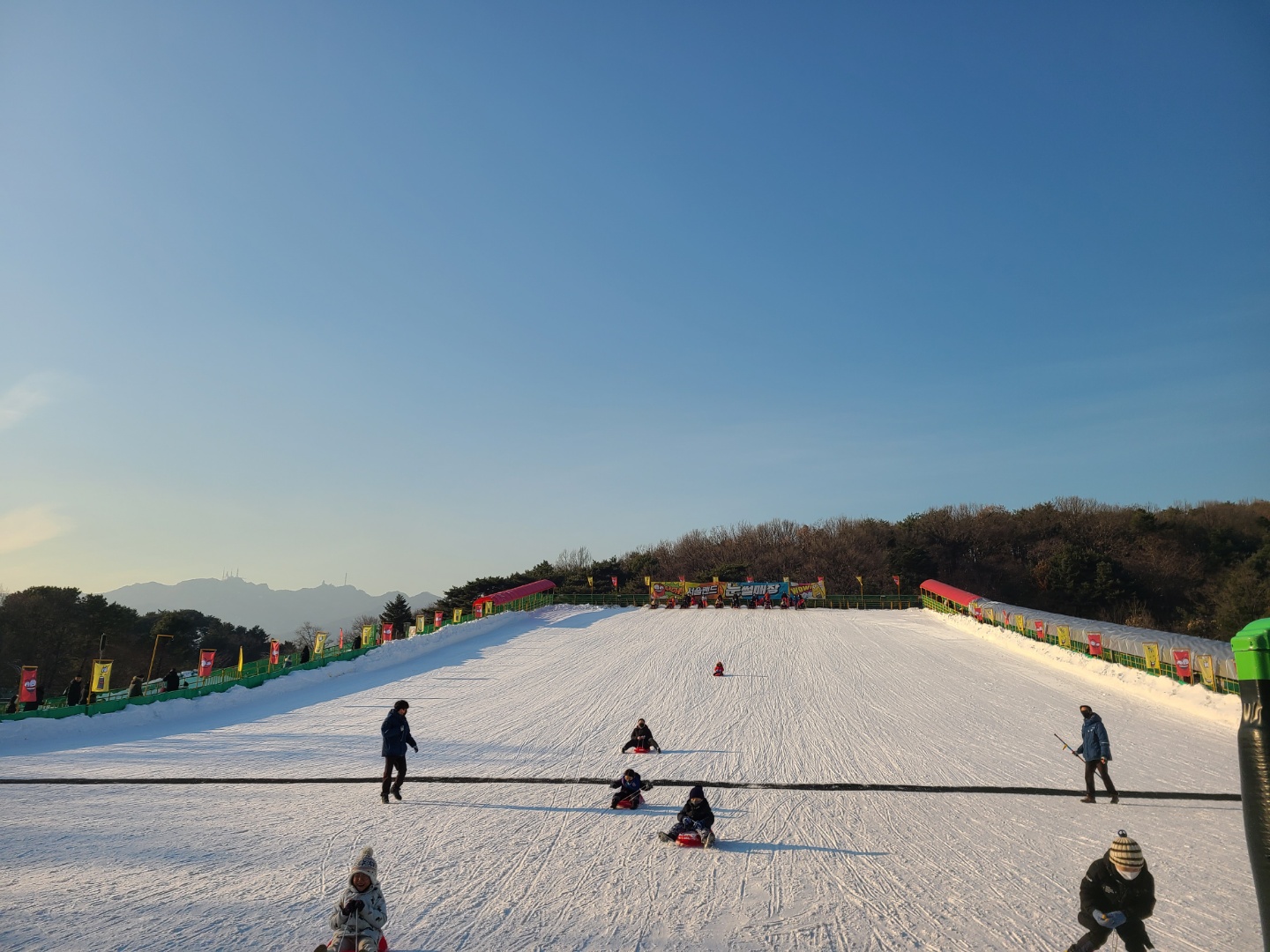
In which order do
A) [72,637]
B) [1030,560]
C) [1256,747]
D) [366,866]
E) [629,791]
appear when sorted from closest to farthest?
[1256,747], [366,866], [629,791], [72,637], [1030,560]

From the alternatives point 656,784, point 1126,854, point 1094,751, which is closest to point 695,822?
point 656,784

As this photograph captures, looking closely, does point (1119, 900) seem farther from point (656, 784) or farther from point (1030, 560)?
point (1030, 560)

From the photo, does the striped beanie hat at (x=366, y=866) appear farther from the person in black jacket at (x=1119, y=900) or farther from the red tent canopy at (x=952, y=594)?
the red tent canopy at (x=952, y=594)

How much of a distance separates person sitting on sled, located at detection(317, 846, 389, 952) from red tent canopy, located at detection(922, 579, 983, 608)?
3456 cm

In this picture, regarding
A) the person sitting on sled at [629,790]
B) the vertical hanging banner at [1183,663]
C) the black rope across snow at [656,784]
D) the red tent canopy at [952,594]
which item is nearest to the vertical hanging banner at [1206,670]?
the vertical hanging banner at [1183,663]

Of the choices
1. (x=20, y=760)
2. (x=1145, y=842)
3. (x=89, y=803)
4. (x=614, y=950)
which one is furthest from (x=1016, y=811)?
(x=20, y=760)

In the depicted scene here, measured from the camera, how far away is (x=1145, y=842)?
8.34 metres

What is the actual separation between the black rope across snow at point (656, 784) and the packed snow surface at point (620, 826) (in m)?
0.29

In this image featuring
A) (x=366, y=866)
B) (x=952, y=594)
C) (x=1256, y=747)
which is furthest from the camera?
(x=952, y=594)

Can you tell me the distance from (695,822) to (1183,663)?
16295mm

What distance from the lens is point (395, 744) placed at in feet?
31.7

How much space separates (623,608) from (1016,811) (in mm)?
32531

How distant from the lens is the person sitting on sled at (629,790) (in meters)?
9.52

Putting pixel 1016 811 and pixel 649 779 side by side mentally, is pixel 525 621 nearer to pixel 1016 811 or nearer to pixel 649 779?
pixel 649 779
